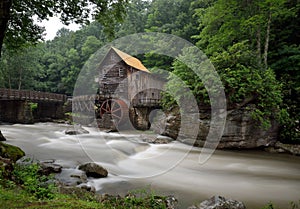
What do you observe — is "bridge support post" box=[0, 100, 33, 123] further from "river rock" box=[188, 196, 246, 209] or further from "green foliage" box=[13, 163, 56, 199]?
"river rock" box=[188, 196, 246, 209]

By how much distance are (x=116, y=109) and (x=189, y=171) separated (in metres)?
12.7

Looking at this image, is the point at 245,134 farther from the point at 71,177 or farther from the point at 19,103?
the point at 19,103

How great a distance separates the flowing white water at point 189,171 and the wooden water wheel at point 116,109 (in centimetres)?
700

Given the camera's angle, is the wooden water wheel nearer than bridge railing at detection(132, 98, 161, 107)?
No

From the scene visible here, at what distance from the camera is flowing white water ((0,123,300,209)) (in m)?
5.42

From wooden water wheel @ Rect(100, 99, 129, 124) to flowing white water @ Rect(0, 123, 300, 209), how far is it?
7.00m

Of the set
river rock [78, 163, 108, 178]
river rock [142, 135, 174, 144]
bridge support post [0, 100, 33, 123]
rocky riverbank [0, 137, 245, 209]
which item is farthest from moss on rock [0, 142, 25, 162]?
Answer: bridge support post [0, 100, 33, 123]

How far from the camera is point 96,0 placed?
7598 mm

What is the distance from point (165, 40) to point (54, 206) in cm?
2336

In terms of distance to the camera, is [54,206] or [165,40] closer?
[54,206]

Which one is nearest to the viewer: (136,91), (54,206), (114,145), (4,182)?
(54,206)

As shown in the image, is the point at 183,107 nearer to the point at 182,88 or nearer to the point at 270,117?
the point at 182,88

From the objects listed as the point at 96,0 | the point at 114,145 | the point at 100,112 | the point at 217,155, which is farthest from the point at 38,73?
the point at 217,155

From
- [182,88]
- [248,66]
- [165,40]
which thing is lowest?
[182,88]
